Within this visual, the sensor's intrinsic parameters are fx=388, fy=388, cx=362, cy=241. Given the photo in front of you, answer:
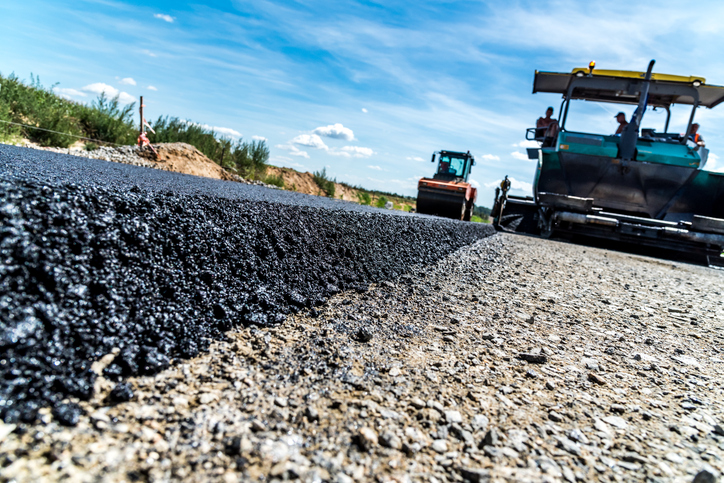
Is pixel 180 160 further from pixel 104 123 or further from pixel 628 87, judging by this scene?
pixel 628 87

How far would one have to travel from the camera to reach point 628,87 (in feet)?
25.6

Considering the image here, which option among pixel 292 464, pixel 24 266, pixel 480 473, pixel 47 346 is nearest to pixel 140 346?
pixel 47 346

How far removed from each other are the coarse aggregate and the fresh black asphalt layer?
3.2 inches

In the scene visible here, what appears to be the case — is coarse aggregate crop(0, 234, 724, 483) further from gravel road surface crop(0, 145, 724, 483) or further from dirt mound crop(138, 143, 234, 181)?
dirt mound crop(138, 143, 234, 181)

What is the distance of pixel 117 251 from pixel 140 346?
35cm

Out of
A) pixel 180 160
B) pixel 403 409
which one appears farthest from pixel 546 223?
pixel 180 160

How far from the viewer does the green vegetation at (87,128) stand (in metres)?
10.2

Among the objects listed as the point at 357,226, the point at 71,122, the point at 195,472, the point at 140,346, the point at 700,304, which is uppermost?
the point at 71,122

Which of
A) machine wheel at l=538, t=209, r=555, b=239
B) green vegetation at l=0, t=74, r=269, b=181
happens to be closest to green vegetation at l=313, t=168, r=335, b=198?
green vegetation at l=0, t=74, r=269, b=181

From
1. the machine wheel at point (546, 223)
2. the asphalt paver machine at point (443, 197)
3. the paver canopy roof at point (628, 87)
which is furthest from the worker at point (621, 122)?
the asphalt paver machine at point (443, 197)

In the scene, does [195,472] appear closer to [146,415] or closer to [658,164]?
[146,415]

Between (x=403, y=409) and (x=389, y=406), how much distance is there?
49 millimetres

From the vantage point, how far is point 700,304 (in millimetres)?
3527

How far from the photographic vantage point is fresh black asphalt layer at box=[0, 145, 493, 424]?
3.53 ft
